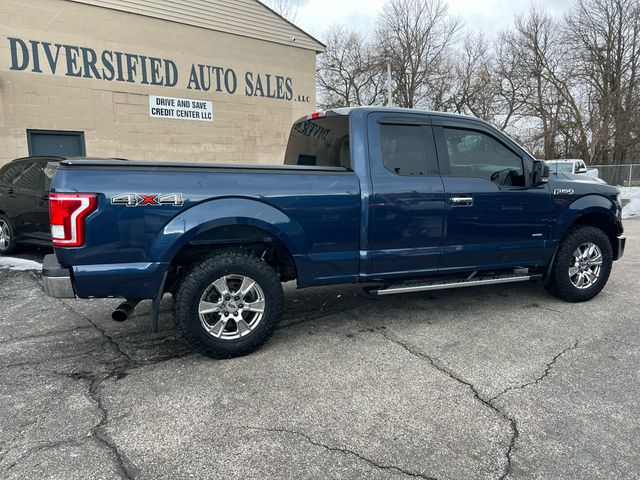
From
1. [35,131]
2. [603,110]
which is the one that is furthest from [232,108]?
[603,110]

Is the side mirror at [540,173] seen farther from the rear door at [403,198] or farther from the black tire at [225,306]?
the black tire at [225,306]

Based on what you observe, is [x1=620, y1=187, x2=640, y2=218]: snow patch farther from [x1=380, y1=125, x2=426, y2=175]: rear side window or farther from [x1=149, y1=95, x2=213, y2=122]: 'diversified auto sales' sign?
[x1=380, y1=125, x2=426, y2=175]: rear side window

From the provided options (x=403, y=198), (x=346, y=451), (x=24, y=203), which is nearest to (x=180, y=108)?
(x=24, y=203)

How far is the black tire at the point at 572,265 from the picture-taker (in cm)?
485

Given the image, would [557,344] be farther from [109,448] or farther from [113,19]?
[113,19]

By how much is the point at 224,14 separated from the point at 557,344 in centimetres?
1196

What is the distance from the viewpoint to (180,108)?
11977 millimetres

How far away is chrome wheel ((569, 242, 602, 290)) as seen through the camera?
4.98m

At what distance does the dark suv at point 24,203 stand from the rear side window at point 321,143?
393 cm

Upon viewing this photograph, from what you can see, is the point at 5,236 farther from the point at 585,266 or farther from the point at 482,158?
the point at 585,266

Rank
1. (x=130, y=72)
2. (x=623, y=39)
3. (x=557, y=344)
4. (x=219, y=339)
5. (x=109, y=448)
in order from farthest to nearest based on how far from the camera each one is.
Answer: (x=623, y=39) → (x=130, y=72) → (x=557, y=344) → (x=219, y=339) → (x=109, y=448)

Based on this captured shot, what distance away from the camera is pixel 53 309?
16.1 ft

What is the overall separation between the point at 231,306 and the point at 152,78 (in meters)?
9.84

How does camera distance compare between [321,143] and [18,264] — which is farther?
[18,264]
